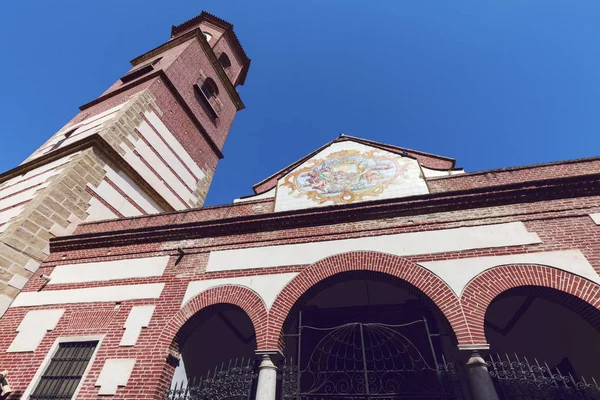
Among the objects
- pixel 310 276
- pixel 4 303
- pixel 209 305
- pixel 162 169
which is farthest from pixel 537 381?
pixel 162 169

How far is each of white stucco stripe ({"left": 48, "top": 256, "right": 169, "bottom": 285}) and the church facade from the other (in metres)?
0.05

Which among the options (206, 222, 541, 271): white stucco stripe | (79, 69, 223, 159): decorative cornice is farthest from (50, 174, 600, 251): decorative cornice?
(79, 69, 223, 159): decorative cornice

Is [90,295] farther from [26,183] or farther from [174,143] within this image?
[174,143]

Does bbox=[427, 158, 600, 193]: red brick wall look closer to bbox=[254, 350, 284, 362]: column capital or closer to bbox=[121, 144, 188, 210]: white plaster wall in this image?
bbox=[254, 350, 284, 362]: column capital

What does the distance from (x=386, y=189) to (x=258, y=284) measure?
3.80m

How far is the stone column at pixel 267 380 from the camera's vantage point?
561 centimetres

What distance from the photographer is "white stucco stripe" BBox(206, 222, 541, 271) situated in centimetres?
637

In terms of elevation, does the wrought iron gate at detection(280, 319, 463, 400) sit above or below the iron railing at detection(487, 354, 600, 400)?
above

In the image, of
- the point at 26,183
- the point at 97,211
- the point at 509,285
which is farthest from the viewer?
the point at 26,183

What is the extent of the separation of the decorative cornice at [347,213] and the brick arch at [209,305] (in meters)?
1.59

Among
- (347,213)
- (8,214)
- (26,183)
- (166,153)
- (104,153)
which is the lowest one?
(347,213)

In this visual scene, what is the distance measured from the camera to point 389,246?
676 centimetres

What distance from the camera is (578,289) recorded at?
5.41 meters

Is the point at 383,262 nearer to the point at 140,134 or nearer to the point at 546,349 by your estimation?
the point at 546,349
